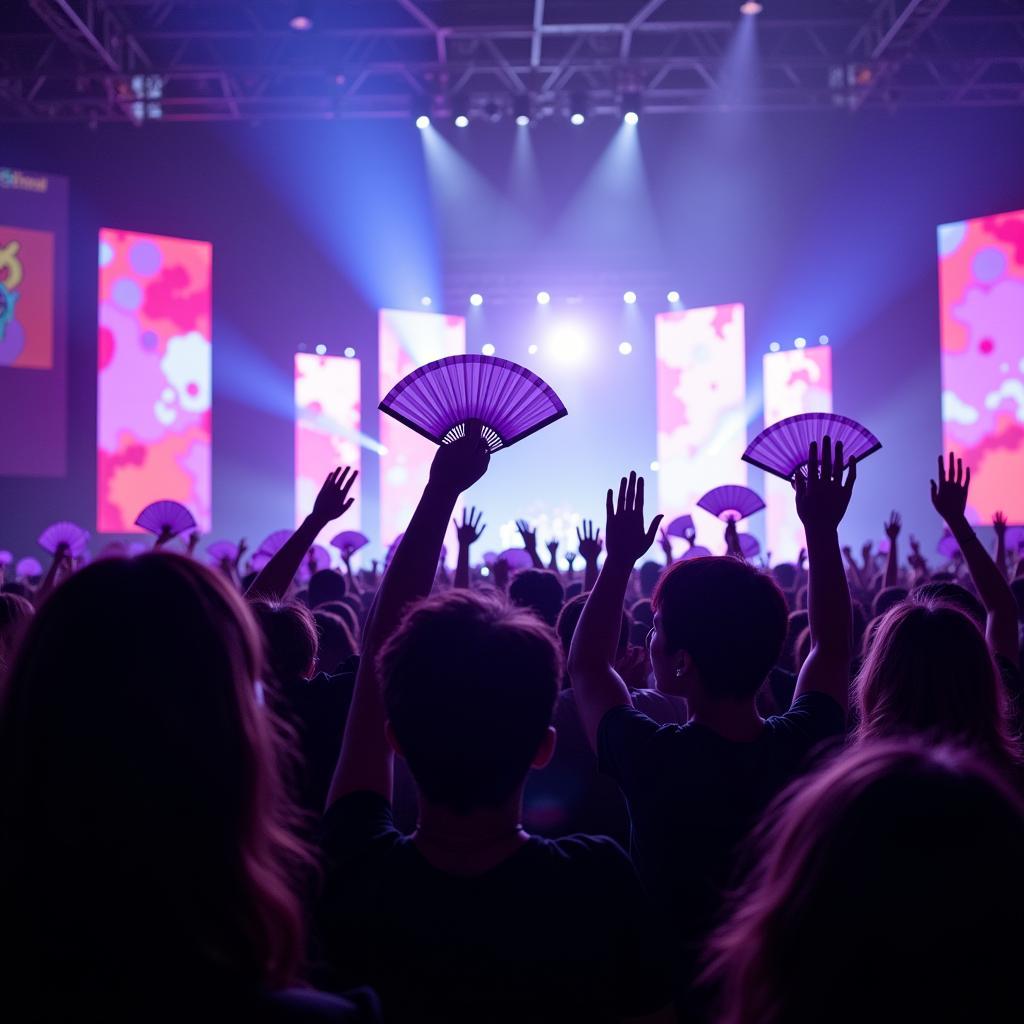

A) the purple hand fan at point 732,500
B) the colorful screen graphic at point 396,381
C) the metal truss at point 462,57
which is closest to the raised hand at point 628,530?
the purple hand fan at point 732,500

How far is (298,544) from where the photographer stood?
9.32ft

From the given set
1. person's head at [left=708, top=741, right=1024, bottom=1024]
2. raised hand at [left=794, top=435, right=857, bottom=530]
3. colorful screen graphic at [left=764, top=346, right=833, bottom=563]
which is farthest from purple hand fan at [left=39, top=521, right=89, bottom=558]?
colorful screen graphic at [left=764, top=346, right=833, bottom=563]

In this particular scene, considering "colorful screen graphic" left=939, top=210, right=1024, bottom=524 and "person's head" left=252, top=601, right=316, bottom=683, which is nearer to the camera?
"person's head" left=252, top=601, right=316, bottom=683

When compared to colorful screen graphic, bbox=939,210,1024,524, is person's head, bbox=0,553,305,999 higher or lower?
lower

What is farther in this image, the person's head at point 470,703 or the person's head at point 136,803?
the person's head at point 470,703

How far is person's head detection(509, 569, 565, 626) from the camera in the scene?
12.5 ft

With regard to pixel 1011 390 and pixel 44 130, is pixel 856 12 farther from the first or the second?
pixel 44 130

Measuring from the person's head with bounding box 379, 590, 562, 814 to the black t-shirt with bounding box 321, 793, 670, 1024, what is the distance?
103 millimetres

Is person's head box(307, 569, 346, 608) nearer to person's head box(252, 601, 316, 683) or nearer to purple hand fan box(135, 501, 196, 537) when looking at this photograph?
purple hand fan box(135, 501, 196, 537)

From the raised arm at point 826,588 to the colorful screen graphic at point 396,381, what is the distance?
12.6 metres

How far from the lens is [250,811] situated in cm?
98

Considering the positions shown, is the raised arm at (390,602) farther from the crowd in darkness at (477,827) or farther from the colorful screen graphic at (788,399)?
the colorful screen graphic at (788,399)

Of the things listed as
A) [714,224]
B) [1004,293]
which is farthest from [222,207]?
[1004,293]

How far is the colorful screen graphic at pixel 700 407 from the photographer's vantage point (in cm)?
1542
